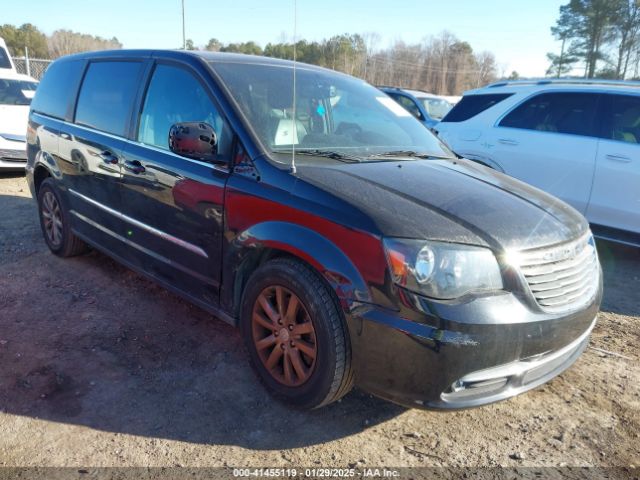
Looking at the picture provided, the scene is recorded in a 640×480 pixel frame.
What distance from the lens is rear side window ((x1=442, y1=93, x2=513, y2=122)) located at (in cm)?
637

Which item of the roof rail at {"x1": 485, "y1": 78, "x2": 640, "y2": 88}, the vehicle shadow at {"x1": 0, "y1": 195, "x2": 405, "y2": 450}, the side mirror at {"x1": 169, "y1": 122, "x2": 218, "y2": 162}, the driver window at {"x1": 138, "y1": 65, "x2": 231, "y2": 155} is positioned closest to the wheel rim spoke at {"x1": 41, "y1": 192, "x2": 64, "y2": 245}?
the vehicle shadow at {"x1": 0, "y1": 195, "x2": 405, "y2": 450}

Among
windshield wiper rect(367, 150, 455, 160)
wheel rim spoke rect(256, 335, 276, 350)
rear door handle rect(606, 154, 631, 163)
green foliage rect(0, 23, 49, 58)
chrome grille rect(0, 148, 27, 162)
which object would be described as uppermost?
green foliage rect(0, 23, 49, 58)

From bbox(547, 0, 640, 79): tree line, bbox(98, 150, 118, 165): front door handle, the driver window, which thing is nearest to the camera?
the driver window

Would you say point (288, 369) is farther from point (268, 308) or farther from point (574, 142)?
point (574, 142)

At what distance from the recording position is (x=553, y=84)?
19.5ft

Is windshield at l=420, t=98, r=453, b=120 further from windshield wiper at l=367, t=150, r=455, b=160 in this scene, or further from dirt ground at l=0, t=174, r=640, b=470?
dirt ground at l=0, t=174, r=640, b=470

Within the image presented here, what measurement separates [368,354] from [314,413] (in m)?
0.63

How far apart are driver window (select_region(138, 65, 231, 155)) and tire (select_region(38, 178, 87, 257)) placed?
63.6 inches

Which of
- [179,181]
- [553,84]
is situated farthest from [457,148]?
[179,181]

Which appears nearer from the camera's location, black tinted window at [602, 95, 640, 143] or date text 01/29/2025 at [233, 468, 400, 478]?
date text 01/29/2025 at [233, 468, 400, 478]

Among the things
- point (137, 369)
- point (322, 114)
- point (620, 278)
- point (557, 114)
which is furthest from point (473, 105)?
point (137, 369)

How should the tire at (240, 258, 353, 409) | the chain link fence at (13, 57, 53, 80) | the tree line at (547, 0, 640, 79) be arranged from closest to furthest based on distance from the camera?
the tire at (240, 258, 353, 409)
the chain link fence at (13, 57, 53, 80)
the tree line at (547, 0, 640, 79)

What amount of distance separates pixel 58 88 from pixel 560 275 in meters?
4.49

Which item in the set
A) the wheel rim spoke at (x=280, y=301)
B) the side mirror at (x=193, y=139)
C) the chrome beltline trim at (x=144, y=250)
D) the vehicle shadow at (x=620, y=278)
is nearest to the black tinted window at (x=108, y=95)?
the chrome beltline trim at (x=144, y=250)
